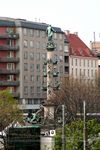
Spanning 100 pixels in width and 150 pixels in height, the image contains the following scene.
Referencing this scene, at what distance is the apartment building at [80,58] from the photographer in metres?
153

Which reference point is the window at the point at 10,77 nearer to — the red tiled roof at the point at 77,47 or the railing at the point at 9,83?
the railing at the point at 9,83

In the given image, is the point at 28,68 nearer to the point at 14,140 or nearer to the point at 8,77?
the point at 8,77

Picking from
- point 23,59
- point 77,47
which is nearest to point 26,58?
point 23,59

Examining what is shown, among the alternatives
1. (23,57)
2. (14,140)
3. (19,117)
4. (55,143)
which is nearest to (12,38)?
(23,57)

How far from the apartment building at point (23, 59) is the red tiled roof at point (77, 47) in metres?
14.2

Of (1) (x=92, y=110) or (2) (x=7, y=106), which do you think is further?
(1) (x=92, y=110)

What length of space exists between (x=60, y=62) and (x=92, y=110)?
5769 centimetres

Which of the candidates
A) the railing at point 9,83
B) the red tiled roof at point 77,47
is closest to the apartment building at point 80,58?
the red tiled roof at point 77,47

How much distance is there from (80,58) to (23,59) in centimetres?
2394

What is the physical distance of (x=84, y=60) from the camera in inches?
6245

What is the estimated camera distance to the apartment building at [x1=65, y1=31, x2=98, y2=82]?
152625 mm

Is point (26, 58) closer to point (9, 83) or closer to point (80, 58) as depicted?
point (9, 83)

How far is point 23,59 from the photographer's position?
135375 millimetres

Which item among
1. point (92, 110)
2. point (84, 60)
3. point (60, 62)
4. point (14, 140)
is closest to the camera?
point (14, 140)
